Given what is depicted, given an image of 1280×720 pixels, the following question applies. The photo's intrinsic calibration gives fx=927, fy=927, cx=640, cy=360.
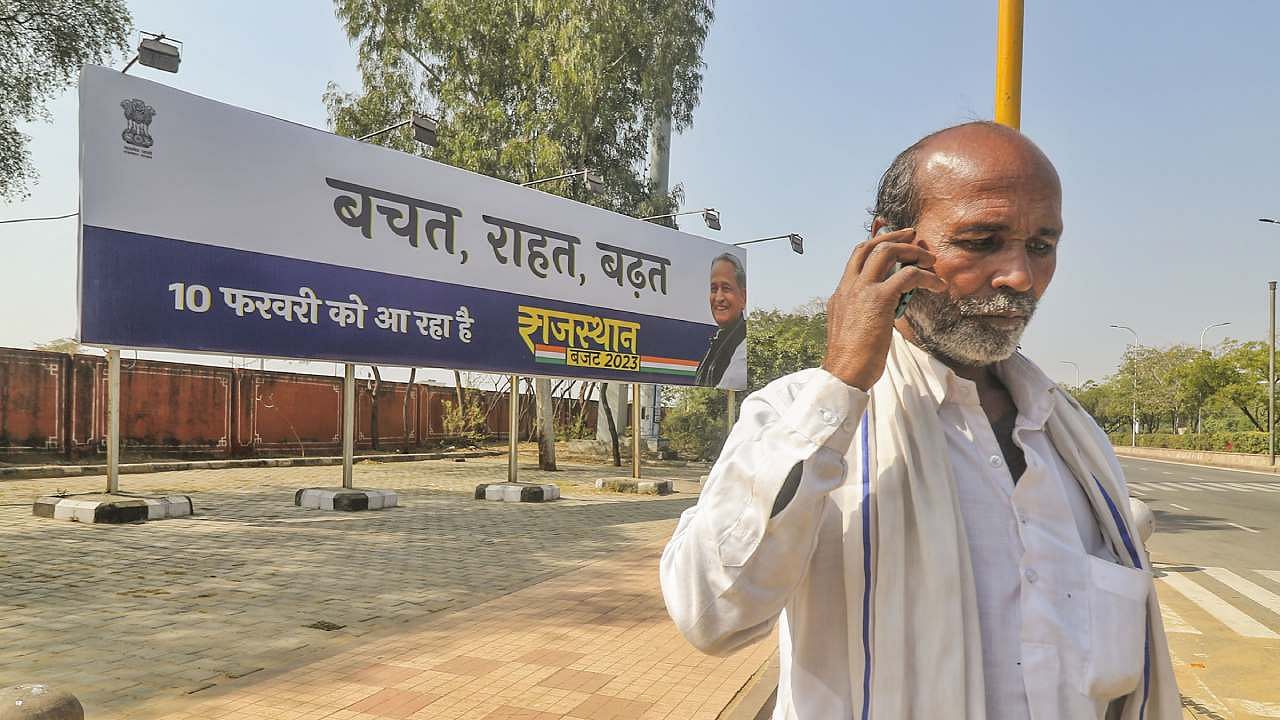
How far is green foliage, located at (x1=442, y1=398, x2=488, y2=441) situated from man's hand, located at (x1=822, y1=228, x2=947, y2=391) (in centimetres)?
2595

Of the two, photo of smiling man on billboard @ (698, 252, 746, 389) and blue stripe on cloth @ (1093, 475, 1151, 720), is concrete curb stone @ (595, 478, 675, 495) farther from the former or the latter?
blue stripe on cloth @ (1093, 475, 1151, 720)

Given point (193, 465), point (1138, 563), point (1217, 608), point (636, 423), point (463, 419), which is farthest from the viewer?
point (463, 419)

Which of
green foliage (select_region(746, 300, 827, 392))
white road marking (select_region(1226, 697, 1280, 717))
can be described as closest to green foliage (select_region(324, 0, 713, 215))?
green foliage (select_region(746, 300, 827, 392))

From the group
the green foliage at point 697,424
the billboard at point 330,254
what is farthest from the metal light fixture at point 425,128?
the green foliage at point 697,424

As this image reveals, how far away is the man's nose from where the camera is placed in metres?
1.40

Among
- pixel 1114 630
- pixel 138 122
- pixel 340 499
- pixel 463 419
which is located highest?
pixel 138 122

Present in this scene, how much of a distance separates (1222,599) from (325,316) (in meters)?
9.46

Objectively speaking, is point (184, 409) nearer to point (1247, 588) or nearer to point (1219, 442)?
point (1247, 588)

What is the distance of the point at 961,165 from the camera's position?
Result: 1471 mm

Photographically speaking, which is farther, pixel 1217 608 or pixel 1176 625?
pixel 1217 608

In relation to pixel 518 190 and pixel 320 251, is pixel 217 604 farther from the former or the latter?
pixel 518 190

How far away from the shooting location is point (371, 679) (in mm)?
4871

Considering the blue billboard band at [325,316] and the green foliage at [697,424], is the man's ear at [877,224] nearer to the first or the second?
the blue billboard band at [325,316]

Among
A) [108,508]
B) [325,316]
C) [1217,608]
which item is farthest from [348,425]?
[1217,608]
